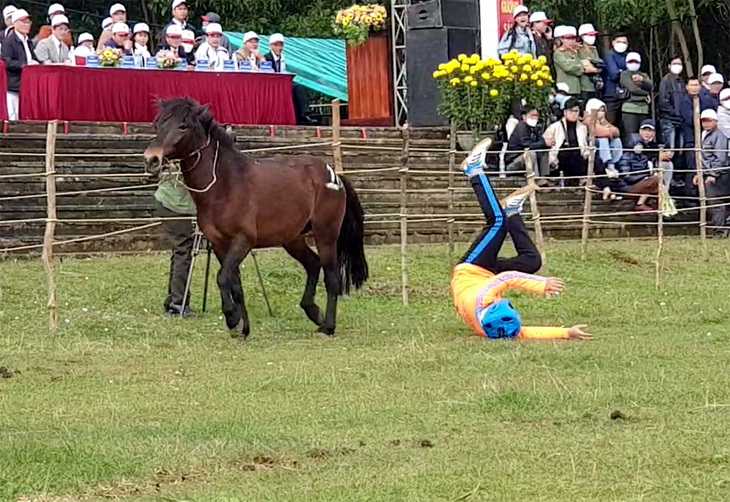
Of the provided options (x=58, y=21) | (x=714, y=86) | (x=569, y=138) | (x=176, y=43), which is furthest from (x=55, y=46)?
(x=714, y=86)

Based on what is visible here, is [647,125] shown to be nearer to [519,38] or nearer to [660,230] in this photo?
[519,38]

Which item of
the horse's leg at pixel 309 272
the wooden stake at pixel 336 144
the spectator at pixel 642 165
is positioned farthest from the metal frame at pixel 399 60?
the horse's leg at pixel 309 272

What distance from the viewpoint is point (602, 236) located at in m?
19.0

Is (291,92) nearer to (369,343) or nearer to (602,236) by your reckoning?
(602,236)

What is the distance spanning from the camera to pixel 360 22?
70.6ft

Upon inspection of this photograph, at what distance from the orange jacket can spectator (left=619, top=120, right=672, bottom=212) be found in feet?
26.8

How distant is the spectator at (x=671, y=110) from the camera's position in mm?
20500

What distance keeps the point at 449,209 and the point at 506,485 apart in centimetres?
1088

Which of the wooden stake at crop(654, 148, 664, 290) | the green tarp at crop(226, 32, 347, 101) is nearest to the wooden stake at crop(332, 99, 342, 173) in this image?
the wooden stake at crop(654, 148, 664, 290)

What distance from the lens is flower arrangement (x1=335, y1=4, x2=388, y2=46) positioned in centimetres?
2152

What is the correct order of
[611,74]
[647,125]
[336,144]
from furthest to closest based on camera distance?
[611,74] < [647,125] < [336,144]

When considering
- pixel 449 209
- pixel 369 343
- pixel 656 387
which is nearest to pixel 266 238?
pixel 369 343

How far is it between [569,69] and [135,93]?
20.2ft

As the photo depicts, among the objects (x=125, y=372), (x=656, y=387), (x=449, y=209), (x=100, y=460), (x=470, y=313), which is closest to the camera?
(x=100, y=460)
